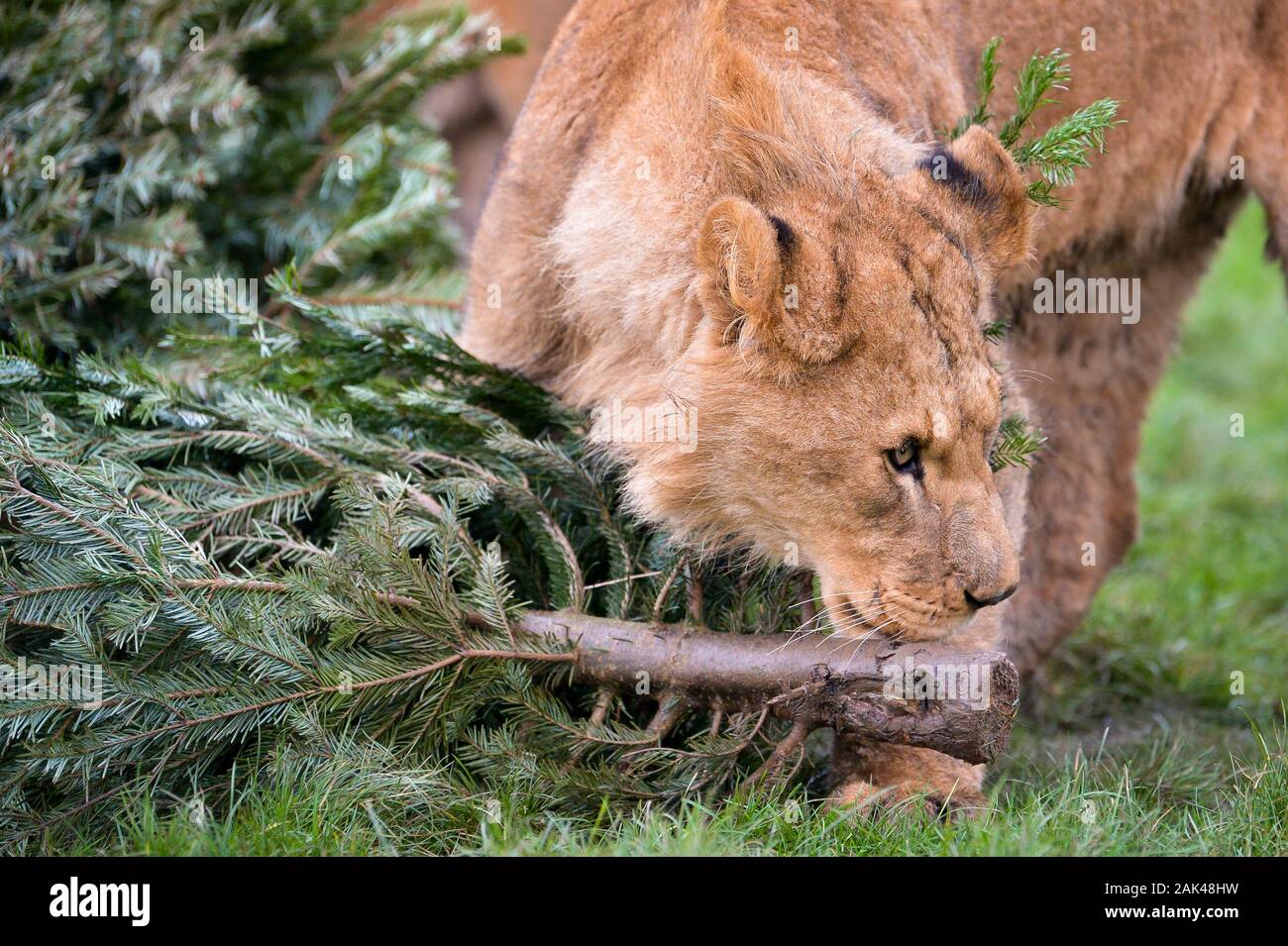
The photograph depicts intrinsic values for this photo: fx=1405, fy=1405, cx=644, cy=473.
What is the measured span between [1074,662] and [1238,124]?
218 cm

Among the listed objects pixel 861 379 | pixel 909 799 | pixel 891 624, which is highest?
pixel 861 379

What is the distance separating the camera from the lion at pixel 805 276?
10.9 ft

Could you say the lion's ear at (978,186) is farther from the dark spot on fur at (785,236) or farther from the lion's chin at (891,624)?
the lion's chin at (891,624)

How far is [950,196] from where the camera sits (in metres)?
3.52

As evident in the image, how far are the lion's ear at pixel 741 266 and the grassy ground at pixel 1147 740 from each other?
118 cm

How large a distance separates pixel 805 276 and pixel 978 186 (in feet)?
2.00

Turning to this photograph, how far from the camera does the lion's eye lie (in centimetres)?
336

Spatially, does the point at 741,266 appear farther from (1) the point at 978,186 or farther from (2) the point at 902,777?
(2) the point at 902,777

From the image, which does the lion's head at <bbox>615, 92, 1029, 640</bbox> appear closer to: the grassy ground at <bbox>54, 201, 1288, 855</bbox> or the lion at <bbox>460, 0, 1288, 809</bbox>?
the lion at <bbox>460, 0, 1288, 809</bbox>

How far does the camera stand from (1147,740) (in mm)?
4723

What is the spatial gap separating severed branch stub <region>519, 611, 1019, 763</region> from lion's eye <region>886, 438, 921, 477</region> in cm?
43

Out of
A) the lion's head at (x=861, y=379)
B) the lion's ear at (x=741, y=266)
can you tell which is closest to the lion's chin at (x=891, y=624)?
the lion's head at (x=861, y=379)

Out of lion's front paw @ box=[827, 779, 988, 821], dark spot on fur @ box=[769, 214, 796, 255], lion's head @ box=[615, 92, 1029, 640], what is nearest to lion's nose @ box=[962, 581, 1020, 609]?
lion's head @ box=[615, 92, 1029, 640]

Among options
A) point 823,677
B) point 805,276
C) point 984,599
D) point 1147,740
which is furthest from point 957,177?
point 1147,740
